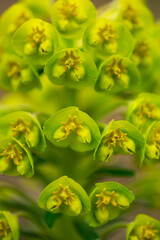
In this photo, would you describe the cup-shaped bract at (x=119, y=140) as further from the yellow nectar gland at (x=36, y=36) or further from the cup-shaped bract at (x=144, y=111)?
the yellow nectar gland at (x=36, y=36)

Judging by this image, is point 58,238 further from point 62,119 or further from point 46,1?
point 46,1

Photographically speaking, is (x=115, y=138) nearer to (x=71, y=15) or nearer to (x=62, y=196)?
(x=62, y=196)

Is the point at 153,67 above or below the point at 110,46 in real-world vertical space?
below

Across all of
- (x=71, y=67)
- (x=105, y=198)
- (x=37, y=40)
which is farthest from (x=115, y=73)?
(x=105, y=198)

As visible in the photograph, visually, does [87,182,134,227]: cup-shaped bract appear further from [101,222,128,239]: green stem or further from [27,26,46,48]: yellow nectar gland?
[27,26,46,48]: yellow nectar gland

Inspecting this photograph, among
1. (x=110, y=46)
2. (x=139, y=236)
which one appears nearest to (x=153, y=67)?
(x=110, y=46)

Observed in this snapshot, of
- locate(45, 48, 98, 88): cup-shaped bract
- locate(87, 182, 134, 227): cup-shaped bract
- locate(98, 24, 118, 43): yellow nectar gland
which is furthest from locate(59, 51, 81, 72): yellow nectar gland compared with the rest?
locate(87, 182, 134, 227): cup-shaped bract
